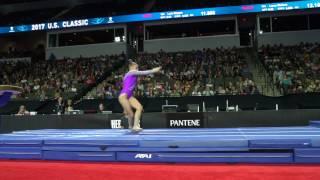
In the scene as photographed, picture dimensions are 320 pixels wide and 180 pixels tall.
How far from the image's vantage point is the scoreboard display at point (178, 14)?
2395cm

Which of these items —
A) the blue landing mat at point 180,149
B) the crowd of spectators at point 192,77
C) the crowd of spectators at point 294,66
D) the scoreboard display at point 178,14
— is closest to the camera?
the blue landing mat at point 180,149

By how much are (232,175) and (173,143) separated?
1.52m

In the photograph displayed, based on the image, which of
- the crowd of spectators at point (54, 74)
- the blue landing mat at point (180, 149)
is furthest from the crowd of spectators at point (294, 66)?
the blue landing mat at point (180, 149)

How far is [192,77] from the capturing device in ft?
73.1

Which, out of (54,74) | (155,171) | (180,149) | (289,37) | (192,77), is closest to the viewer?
(155,171)

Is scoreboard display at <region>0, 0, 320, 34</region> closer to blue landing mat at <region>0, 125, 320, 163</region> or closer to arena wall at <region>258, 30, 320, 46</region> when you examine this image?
arena wall at <region>258, 30, 320, 46</region>

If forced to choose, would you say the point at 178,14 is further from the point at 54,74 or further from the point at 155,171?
the point at 155,171

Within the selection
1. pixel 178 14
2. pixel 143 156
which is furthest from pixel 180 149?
pixel 178 14

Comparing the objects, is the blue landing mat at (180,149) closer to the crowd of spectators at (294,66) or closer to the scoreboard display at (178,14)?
the crowd of spectators at (294,66)

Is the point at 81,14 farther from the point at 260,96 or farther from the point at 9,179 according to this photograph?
the point at 9,179

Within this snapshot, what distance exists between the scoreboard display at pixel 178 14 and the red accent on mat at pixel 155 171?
19.1 m

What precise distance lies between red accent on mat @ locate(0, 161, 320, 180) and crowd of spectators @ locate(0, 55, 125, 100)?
52.9 ft

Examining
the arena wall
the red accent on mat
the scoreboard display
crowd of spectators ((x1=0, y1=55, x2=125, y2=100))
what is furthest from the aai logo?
the arena wall

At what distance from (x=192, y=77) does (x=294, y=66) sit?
20.0ft
